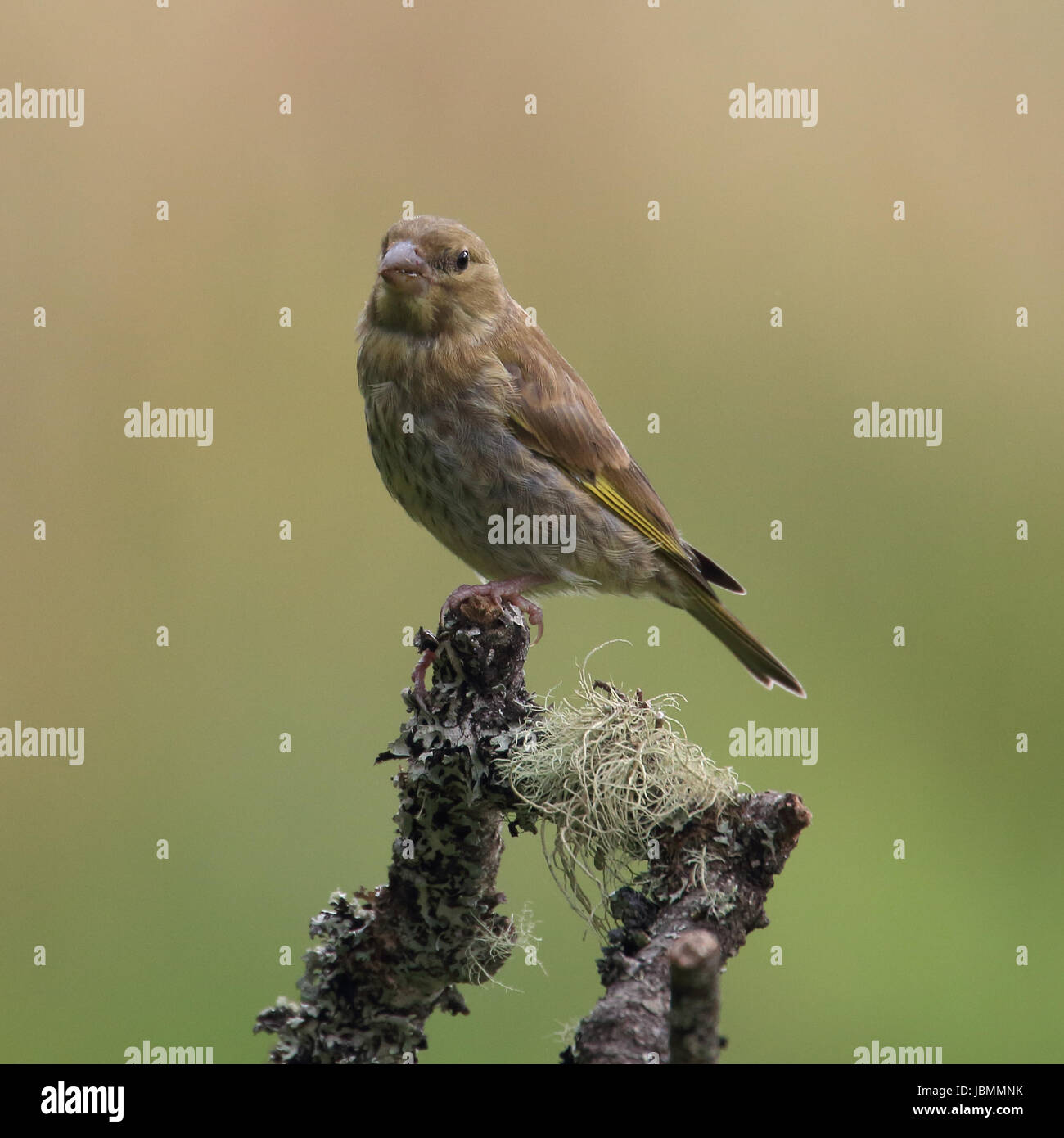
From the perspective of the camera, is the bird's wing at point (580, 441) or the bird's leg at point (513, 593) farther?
the bird's wing at point (580, 441)

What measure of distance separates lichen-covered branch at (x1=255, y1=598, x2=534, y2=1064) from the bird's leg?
21cm

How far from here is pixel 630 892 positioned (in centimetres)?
262

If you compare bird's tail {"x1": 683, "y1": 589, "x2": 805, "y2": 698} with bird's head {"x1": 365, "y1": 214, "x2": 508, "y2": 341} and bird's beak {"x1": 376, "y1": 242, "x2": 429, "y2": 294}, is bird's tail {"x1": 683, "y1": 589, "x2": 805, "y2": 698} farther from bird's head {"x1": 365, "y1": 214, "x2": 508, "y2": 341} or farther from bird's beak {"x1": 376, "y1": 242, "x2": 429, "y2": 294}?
bird's beak {"x1": 376, "y1": 242, "x2": 429, "y2": 294}

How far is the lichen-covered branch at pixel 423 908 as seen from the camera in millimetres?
3025

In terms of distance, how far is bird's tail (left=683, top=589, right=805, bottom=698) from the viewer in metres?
4.98

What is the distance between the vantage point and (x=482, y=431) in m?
4.36

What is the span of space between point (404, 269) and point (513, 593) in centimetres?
118

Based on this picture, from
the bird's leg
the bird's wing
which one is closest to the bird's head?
the bird's wing

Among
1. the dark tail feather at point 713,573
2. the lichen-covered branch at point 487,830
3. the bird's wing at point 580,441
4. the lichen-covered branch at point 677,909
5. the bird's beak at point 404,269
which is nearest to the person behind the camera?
the lichen-covered branch at point 677,909

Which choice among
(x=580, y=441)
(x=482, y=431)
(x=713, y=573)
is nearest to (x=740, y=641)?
(x=713, y=573)

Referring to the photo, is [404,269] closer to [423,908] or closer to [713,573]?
[713,573]

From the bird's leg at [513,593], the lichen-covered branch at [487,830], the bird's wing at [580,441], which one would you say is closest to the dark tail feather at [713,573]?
the bird's wing at [580,441]

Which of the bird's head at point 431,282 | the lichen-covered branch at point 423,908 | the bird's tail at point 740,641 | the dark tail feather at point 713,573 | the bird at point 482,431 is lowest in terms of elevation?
the lichen-covered branch at point 423,908

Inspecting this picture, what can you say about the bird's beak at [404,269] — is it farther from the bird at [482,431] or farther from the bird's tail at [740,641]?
the bird's tail at [740,641]
